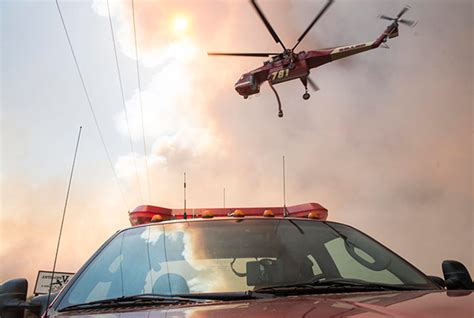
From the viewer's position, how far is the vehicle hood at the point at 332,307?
5.70 ft

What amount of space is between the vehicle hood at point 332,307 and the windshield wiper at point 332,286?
16 cm

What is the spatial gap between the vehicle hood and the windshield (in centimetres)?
32

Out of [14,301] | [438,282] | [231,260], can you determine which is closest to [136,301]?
[14,301]

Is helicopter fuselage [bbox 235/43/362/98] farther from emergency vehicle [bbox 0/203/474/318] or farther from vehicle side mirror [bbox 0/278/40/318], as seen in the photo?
vehicle side mirror [bbox 0/278/40/318]

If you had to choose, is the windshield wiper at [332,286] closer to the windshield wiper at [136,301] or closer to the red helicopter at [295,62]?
the windshield wiper at [136,301]

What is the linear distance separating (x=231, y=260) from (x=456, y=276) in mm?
1268

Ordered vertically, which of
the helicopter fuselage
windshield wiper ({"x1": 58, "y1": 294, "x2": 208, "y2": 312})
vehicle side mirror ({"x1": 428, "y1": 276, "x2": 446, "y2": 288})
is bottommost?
vehicle side mirror ({"x1": 428, "y1": 276, "x2": 446, "y2": 288})

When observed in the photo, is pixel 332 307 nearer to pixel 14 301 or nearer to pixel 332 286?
pixel 332 286

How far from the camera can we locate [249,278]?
2.72 meters

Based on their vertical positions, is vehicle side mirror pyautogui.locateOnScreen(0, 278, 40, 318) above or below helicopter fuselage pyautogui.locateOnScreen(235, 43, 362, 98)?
below

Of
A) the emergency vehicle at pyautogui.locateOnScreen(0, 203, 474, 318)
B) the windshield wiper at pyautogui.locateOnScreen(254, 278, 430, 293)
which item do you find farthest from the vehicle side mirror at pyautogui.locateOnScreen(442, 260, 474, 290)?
the windshield wiper at pyautogui.locateOnScreen(254, 278, 430, 293)

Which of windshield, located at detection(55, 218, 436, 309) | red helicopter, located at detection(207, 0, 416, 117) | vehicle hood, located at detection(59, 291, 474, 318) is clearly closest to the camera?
vehicle hood, located at detection(59, 291, 474, 318)

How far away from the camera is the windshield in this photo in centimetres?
257

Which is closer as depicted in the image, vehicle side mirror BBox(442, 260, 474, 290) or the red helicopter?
vehicle side mirror BBox(442, 260, 474, 290)
